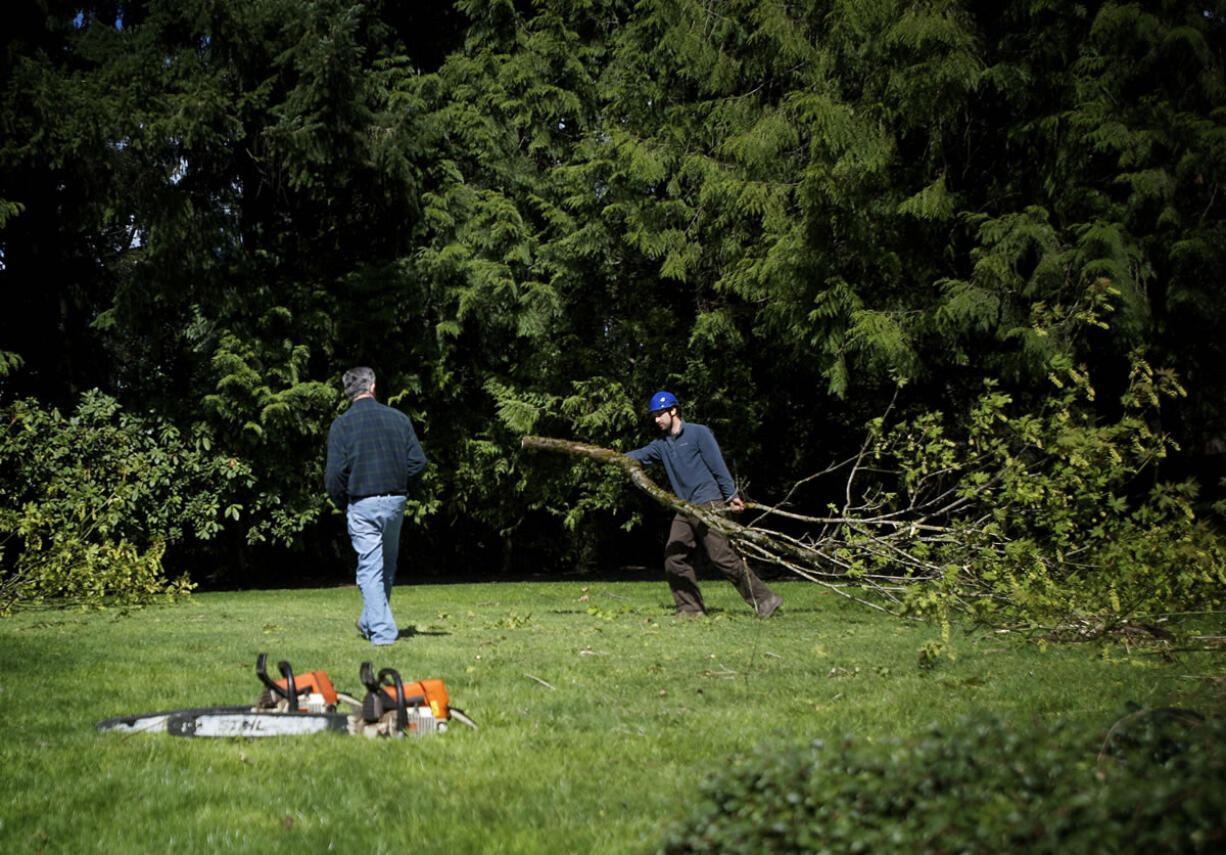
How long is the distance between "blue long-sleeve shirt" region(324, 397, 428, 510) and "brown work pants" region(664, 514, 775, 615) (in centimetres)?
275

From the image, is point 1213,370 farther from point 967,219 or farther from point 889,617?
point 889,617

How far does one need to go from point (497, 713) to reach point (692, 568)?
4.96m

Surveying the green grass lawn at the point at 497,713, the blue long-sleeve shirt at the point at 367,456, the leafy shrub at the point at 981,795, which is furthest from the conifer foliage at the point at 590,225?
the leafy shrub at the point at 981,795

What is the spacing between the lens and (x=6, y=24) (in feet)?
53.1

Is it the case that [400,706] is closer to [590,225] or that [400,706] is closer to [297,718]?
[297,718]

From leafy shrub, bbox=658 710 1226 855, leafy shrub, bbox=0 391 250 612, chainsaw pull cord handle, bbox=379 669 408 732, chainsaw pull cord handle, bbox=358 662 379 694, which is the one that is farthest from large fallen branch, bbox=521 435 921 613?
leafy shrub, bbox=658 710 1226 855

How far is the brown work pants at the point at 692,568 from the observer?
952cm

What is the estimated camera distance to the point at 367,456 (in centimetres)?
799

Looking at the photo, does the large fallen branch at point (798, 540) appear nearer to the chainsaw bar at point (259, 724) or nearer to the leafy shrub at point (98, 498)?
the chainsaw bar at point (259, 724)

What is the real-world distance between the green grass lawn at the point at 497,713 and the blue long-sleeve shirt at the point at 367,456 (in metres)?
1.14

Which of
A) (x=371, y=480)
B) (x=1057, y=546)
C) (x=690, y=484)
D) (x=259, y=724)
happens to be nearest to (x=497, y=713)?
(x=259, y=724)

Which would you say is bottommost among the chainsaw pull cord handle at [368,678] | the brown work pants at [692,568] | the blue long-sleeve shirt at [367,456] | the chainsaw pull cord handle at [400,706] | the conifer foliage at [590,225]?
the chainsaw pull cord handle at [400,706]

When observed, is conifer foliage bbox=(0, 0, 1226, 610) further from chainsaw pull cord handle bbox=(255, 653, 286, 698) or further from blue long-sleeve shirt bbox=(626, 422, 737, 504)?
chainsaw pull cord handle bbox=(255, 653, 286, 698)

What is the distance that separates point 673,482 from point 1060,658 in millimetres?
3851
